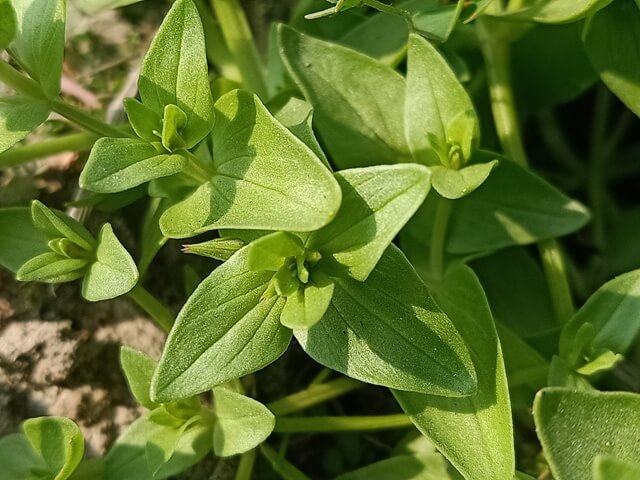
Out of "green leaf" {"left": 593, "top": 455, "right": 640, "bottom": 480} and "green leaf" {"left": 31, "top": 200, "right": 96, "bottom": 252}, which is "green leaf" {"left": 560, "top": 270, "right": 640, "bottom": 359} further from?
"green leaf" {"left": 31, "top": 200, "right": 96, "bottom": 252}

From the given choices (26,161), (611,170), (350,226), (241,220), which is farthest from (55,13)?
(611,170)

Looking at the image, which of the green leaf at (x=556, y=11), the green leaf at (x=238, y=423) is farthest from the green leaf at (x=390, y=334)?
the green leaf at (x=556, y=11)

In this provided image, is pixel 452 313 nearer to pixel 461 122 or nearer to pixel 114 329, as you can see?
pixel 461 122

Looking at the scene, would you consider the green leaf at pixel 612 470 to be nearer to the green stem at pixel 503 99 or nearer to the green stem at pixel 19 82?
the green stem at pixel 503 99

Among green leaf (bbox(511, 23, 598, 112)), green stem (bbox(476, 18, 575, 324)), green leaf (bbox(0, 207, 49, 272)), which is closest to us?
green leaf (bbox(0, 207, 49, 272))

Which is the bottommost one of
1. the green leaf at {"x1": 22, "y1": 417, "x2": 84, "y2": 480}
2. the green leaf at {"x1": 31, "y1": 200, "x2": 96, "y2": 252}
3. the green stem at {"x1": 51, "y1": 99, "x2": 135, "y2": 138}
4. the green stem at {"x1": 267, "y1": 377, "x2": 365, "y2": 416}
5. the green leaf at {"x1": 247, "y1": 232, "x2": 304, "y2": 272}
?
the green stem at {"x1": 267, "y1": 377, "x2": 365, "y2": 416}

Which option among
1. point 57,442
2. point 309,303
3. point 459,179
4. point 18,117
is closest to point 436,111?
point 459,179

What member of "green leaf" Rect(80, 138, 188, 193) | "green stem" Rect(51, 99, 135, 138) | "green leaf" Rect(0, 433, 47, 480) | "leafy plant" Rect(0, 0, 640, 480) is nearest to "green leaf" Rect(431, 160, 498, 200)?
"leafy plant" Rect(0, 0, 640, 480)
